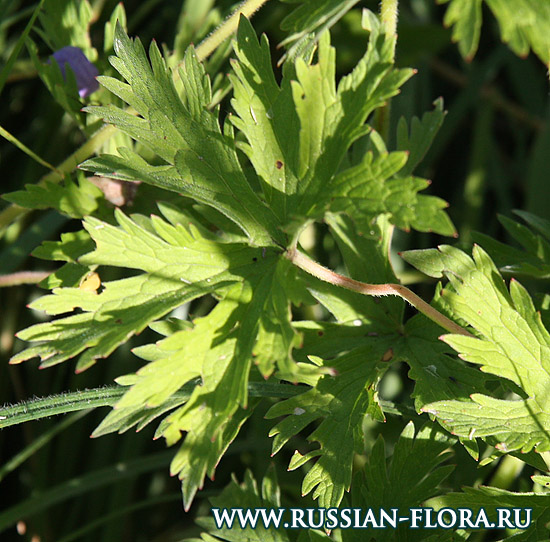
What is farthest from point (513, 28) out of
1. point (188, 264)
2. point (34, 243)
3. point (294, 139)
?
point (34, 243)

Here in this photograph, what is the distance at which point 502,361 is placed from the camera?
3.80 ft

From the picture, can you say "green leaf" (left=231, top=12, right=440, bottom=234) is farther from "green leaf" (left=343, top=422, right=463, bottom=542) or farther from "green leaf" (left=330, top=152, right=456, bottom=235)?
"green leaf" (left=343, top=422, right=463, bottom=542)

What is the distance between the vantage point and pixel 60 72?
5.05 feet

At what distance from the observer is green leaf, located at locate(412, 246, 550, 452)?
1144 mm

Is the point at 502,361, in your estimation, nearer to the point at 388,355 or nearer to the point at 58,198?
the point at 388,355

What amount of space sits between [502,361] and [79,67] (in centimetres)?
120

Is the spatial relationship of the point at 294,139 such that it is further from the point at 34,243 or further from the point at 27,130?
the point at 27,130

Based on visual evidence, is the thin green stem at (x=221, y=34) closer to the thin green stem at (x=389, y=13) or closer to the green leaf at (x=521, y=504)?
the thin green stem at (x=389, y=13)

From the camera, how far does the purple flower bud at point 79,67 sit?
5.17ft

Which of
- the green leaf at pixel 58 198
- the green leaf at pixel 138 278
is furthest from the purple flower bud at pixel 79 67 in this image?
the green leaf at pixel 138 278

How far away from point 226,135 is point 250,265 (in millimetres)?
253

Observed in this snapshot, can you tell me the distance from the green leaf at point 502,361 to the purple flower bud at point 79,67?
1.00 m

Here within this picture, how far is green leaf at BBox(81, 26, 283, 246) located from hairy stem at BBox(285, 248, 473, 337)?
0.06m

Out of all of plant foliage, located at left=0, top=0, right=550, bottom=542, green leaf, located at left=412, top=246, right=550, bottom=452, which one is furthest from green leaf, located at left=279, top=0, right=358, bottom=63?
green leaf, located at left=412, top=246, right=550, bottom=452
